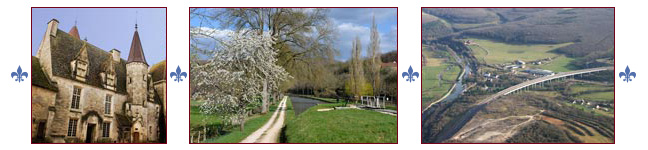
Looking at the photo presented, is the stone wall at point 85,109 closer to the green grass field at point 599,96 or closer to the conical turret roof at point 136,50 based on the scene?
the conical turret roof at point 136,50

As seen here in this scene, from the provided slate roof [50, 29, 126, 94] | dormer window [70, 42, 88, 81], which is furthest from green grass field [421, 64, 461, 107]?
dormer window [70, 42, 88, 81]

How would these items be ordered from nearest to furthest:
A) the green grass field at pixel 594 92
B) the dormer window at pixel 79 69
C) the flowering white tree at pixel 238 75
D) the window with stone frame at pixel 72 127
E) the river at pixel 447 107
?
1. the window with stone frame at pixel 72 127
2. the dormer window at pixel 79 69
3. the river at pixel 447 107
4. the green grass field at pixel 594 92
5. the flowering white tree at pixel 238 75

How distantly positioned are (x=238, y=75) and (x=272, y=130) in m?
1.40

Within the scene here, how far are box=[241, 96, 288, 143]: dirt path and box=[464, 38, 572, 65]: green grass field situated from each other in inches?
172

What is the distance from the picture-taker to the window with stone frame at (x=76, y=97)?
813 centimetres

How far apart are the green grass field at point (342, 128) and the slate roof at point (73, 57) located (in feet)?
12.0

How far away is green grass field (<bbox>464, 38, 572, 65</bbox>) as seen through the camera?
8805 millimetres

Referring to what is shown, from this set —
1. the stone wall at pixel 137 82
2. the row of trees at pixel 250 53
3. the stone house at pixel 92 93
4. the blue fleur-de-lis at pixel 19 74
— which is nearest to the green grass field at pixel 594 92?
the row of trees at pixel 250 53

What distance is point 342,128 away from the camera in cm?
854
